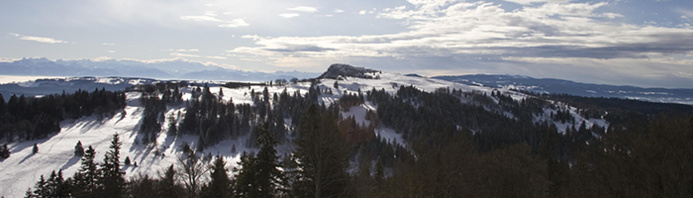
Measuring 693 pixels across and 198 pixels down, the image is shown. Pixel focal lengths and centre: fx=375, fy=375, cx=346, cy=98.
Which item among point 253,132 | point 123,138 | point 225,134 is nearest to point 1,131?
point 123,138

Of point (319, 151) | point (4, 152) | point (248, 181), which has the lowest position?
point (4, 152)

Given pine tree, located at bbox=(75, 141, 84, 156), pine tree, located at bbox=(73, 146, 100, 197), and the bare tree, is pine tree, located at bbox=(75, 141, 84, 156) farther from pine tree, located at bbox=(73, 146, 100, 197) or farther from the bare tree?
the bare tree

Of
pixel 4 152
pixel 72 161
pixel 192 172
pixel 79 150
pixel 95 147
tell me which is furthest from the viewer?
pixel 95 147

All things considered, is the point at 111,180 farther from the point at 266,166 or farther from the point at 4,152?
the point at 4,152

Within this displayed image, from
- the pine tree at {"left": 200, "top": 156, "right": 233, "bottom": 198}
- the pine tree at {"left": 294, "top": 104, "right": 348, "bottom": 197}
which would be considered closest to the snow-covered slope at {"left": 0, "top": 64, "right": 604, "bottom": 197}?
the pine tree at {"left": 200, "top": 156, "right": 233, "bottom": 198}

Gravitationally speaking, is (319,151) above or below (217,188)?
above

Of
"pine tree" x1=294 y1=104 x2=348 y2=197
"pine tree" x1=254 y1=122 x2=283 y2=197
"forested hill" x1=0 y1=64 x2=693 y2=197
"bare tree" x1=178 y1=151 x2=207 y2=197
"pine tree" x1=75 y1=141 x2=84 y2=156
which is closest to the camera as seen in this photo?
"forested hill" x1=0 y1=64 x2=693 y2=197

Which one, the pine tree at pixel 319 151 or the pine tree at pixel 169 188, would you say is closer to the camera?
the pine tree at pixel 319 151

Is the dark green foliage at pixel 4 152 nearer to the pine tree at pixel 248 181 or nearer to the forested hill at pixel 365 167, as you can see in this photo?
the forested hill at pixel 365 167

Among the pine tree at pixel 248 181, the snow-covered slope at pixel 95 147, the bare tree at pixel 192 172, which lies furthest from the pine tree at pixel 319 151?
the snow-covered slope at pixel 95 147

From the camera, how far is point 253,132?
4840 inches

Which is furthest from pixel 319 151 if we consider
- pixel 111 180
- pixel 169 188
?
pixel 111 180

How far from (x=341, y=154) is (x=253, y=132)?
109 metres

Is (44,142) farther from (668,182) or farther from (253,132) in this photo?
(668,182)
